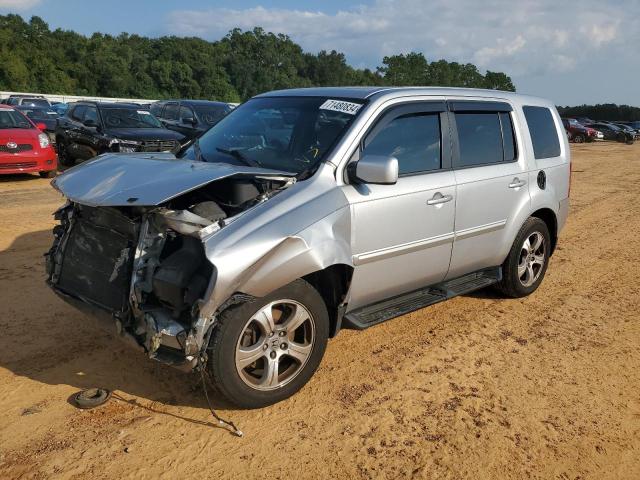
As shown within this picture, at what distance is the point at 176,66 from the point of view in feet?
224

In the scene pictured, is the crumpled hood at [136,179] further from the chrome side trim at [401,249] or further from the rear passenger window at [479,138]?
the rear passenger window at [479,138]

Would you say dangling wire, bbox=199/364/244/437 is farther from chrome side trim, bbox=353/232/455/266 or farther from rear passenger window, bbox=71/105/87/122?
rear passenger window, bbox=71/105/87/122

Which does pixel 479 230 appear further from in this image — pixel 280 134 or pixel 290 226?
pixel 290 226

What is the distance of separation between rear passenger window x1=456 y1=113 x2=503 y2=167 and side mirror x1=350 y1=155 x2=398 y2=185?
1212 millimetres

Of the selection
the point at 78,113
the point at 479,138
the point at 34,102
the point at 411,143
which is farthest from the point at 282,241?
the point at 34,102

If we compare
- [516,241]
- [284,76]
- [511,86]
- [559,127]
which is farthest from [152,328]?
[511,86]

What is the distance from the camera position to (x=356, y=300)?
4004 millimetres

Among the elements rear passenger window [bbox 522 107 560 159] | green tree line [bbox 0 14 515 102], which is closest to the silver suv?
rear passenger window [bbox 522 107 560 159]

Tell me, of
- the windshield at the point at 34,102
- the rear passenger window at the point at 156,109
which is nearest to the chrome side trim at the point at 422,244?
the rear passenger window at the point at 156,109

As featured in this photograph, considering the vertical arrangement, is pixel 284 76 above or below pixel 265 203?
above

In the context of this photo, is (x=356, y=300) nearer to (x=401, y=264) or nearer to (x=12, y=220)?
(x=401, y=264)

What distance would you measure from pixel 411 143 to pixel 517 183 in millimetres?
1392

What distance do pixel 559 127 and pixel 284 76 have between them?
83.3m

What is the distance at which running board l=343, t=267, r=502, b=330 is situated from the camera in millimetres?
4009
